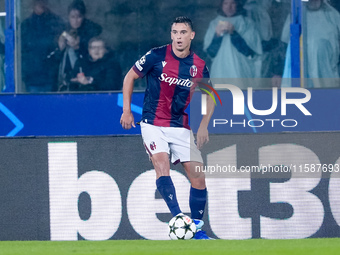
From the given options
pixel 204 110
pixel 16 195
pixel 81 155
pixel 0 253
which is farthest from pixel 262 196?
pixel 0 253

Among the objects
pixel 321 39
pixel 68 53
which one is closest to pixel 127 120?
pixel 68 53

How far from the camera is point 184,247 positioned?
639 cm

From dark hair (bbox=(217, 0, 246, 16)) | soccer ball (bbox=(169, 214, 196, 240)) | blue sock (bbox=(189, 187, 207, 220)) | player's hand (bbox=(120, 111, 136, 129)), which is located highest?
dark hair (bbox=(217, 0, 246, 16))

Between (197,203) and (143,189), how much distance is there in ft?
2.37

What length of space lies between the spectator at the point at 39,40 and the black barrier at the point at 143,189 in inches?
55.7

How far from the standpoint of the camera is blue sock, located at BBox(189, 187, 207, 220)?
784cm

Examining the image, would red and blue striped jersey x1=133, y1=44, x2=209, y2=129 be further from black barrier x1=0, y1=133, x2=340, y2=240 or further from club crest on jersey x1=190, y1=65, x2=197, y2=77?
black barrier x1=0, y1=133, x2=340, y2=240

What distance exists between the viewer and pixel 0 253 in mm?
6395

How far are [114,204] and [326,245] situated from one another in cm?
256

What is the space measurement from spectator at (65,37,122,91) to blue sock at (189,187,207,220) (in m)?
2.11

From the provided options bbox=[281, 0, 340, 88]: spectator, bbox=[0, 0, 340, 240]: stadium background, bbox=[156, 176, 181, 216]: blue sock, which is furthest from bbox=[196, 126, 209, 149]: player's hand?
bbox=[281, 0, 340, 88]: spectator

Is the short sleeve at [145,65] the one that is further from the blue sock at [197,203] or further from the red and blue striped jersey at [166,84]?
the blue sock at [197,203]

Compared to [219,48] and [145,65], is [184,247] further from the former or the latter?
[219,48]

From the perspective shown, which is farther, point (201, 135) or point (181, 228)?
point (201, 135)
